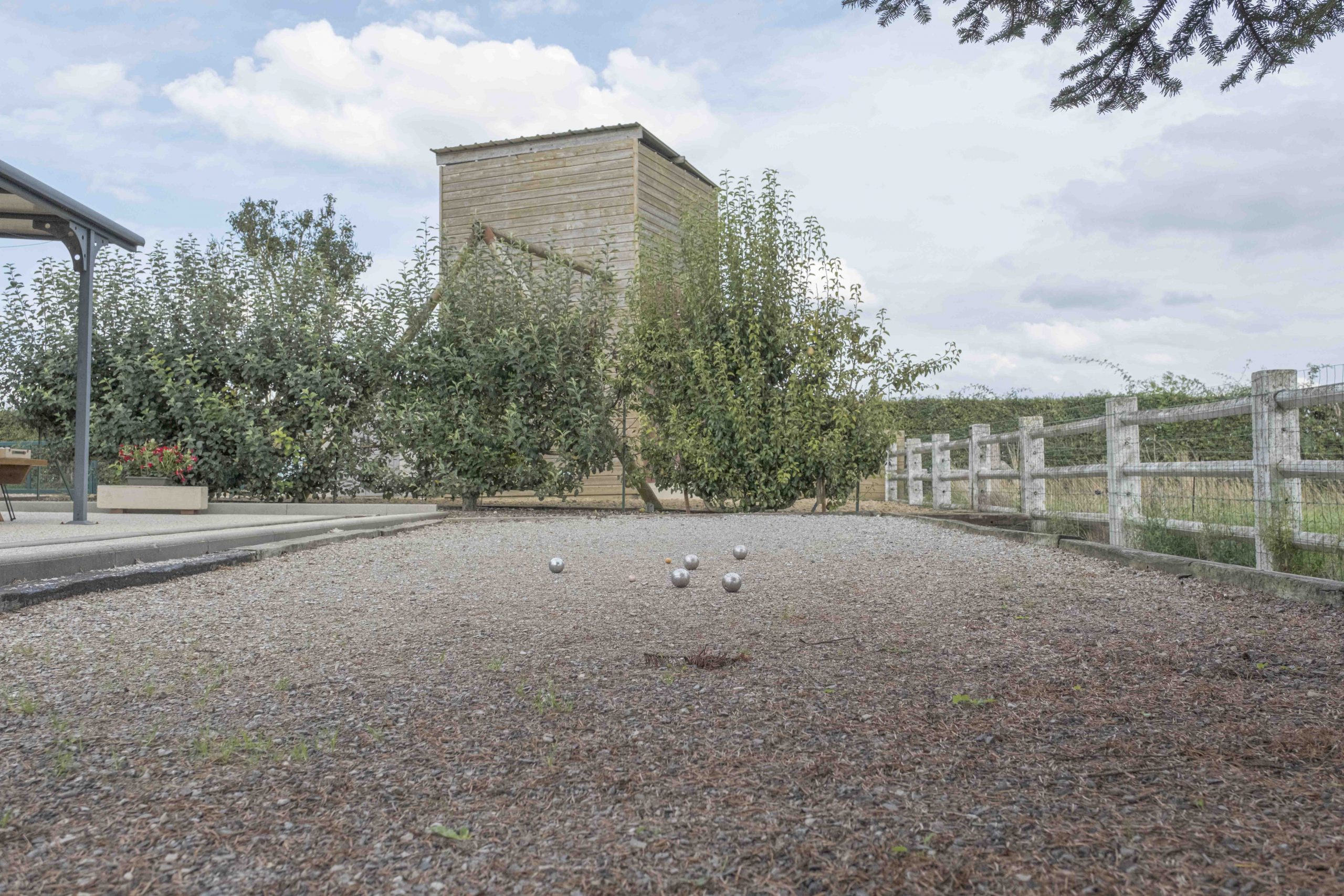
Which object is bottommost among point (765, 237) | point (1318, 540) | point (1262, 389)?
point (1318, 540)

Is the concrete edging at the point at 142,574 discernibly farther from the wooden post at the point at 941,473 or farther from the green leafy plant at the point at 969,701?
the wooden post at the point at 941,473

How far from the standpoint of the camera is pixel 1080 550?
668 centimetres

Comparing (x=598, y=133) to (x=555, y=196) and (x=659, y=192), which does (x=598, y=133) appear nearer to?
(x=555, y=196)

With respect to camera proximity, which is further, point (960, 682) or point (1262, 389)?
point (1262, 389)

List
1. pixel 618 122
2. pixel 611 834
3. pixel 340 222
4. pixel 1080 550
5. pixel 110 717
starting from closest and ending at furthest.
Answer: pixel 611 834
pixel 110 717
pixel 1080 550
pixel 618 122
pixel 340 222

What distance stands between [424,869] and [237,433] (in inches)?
448

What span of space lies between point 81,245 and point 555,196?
9.33 meters

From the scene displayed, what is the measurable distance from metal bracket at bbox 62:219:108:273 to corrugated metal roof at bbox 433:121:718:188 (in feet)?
30.9

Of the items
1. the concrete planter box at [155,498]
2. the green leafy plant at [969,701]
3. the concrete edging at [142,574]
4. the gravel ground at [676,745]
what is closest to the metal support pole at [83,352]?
the concrete planter box at [155,498]

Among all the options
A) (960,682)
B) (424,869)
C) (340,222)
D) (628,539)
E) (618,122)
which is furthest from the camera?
(340,222)

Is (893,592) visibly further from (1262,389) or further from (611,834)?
(611,834)

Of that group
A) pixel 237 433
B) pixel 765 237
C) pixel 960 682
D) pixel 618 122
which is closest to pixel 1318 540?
pixel 960 682

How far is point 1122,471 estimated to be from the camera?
7008mm

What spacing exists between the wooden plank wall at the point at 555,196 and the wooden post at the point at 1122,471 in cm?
1010
